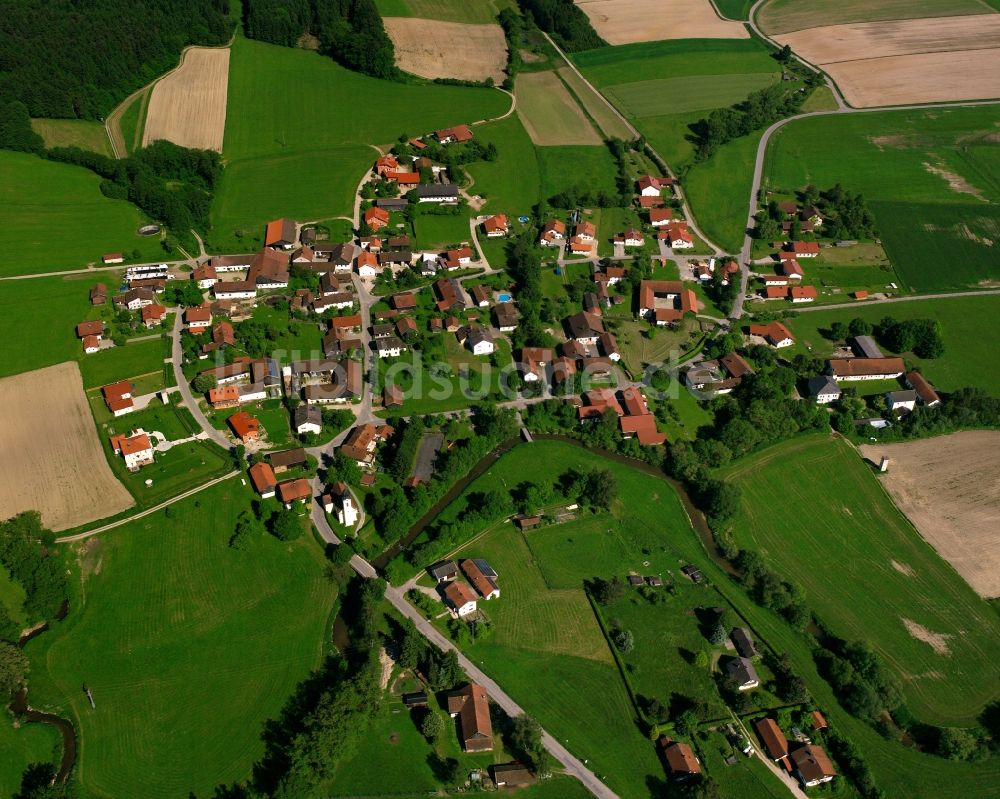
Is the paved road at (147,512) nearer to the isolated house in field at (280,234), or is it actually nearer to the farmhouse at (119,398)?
the farmhouse at (119,398)

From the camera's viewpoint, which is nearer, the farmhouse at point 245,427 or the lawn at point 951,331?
the farmhouse at point 245,427

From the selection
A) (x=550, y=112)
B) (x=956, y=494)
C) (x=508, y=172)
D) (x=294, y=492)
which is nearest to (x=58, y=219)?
(x=294, y=492)

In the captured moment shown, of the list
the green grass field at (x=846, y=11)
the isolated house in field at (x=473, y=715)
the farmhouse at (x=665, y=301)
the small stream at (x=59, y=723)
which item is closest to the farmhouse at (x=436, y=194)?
the farmhouse at (x=665, y=301)

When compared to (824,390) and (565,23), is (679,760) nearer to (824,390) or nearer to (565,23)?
(824,390)

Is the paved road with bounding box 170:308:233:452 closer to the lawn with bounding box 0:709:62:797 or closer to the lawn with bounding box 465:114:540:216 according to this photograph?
the lawn with bounding box 0:709:62:797

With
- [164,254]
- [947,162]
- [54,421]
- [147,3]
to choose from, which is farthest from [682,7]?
[54,421]

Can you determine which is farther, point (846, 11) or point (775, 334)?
point (846, 11)
